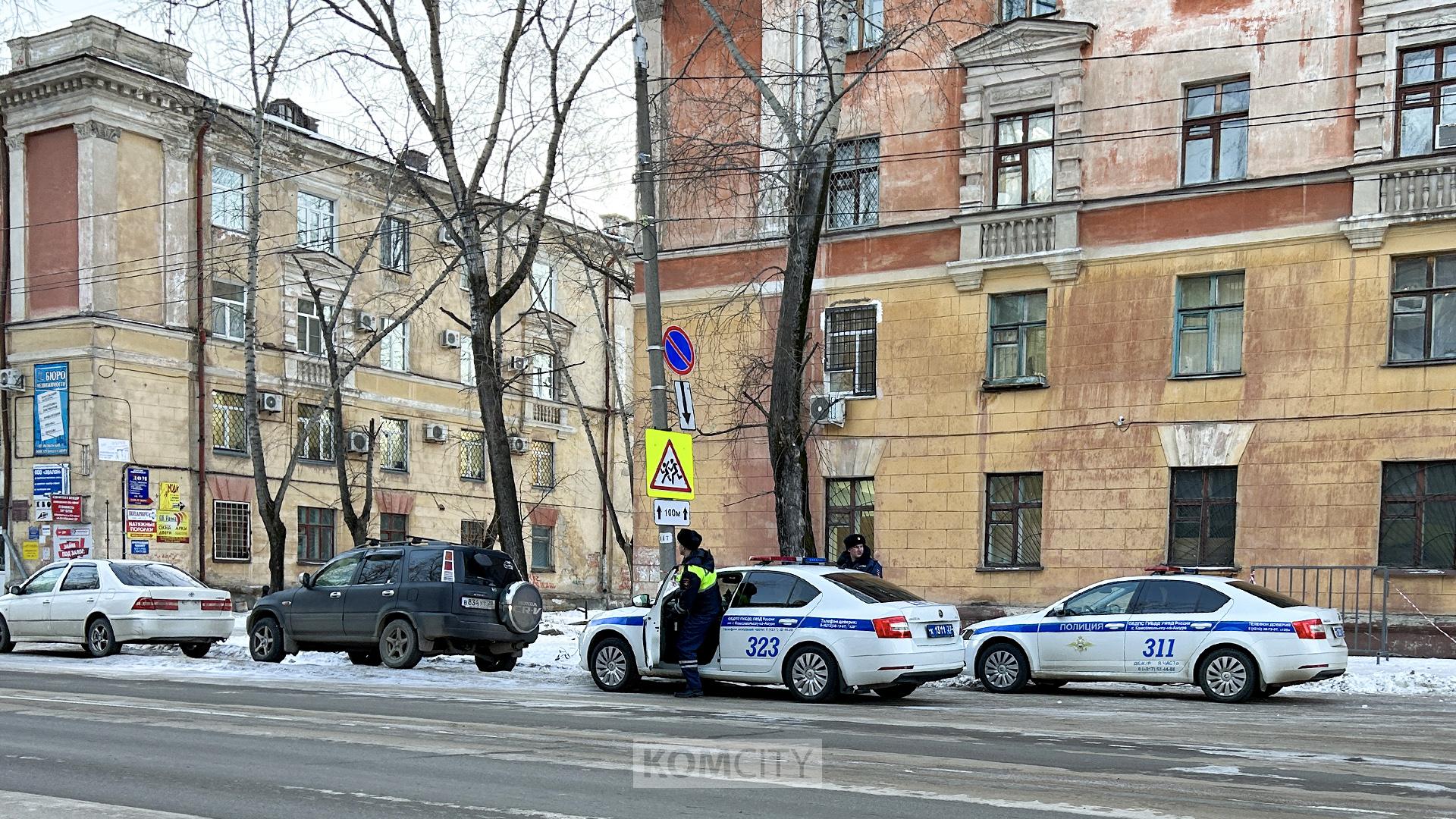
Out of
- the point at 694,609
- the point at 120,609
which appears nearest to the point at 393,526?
the point at 120,609

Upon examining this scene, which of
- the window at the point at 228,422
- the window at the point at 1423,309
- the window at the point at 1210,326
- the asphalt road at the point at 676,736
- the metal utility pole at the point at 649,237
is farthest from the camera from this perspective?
the window at the point at 228,422

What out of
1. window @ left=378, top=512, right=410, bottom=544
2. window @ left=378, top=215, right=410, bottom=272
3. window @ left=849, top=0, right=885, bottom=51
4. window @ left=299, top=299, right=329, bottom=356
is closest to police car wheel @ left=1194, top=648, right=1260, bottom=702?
window @ left=849, top=0, right=885, bottom=51

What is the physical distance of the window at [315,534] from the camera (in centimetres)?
4228

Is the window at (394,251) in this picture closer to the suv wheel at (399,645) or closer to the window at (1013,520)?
the window at (1013,520)

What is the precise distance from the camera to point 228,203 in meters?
39.1

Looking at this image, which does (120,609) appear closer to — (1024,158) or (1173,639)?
(1173,639)

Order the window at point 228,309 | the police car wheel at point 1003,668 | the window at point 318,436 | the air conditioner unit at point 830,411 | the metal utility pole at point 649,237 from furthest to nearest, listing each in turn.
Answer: the window at point 318,436, the window at point 228,309, the air conditioner unit at point 830,411, the metal utility pole at point 649,237, the police car wheel at point 1003,668

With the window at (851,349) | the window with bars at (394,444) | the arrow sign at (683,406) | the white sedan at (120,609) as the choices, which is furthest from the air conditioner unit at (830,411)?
the window with bars at (394,444)

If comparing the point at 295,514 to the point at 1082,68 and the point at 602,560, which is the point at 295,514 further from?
the point at 1082,68

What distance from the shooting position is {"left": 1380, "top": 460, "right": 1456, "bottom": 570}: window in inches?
864

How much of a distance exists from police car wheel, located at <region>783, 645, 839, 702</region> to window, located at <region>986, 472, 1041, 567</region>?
10.8 meters

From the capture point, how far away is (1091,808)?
7.99m

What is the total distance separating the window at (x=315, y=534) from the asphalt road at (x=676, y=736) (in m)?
26.4

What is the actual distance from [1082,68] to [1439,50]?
543cm
